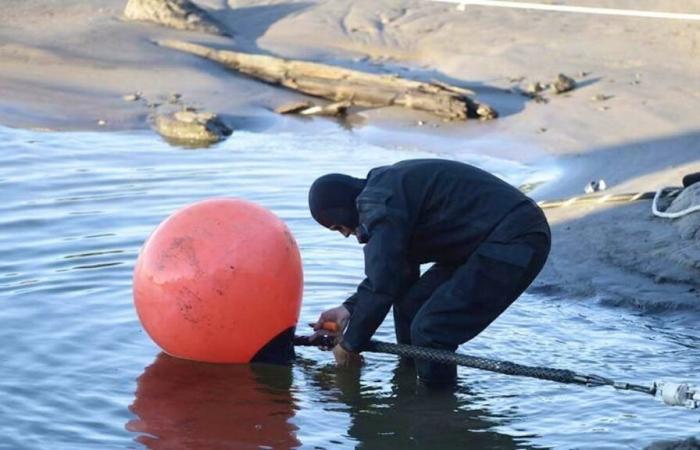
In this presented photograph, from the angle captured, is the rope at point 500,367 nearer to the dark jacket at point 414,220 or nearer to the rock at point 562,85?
the dark jacket at point 414,220

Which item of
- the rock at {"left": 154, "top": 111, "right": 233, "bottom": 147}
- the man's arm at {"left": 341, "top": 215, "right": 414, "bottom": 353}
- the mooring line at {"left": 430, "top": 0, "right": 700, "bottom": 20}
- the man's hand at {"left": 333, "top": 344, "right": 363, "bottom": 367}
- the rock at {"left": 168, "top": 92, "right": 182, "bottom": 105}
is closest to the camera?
the man's arm at {"left": 341, "top": 215, "right": 414, "bottom": 353}

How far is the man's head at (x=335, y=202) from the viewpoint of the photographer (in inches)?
259

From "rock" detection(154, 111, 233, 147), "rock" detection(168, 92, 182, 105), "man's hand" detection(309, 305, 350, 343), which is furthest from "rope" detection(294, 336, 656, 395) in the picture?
"rock" detection(168, 92, 182, 105)

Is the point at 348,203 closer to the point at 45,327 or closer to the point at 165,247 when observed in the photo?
the point at 165,247

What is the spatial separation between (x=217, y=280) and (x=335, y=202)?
0.77 meters

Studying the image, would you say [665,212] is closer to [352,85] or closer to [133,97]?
[352,85]

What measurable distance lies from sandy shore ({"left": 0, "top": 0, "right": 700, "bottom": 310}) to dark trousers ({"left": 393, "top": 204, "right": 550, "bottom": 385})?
7.74ft

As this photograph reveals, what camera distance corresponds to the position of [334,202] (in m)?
6.59

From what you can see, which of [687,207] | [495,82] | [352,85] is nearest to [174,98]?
[352,85]

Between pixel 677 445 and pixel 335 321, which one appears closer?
pixel 677 445

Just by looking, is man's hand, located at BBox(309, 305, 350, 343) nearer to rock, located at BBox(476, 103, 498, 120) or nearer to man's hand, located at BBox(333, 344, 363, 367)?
man's hand, located at BBox(333, 344, 363, 367)

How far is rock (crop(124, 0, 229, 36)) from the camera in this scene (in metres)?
18.8

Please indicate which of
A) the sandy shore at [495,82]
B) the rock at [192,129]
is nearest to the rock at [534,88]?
the sandy shore at [495,82]

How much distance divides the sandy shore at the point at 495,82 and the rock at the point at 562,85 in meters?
0.13
